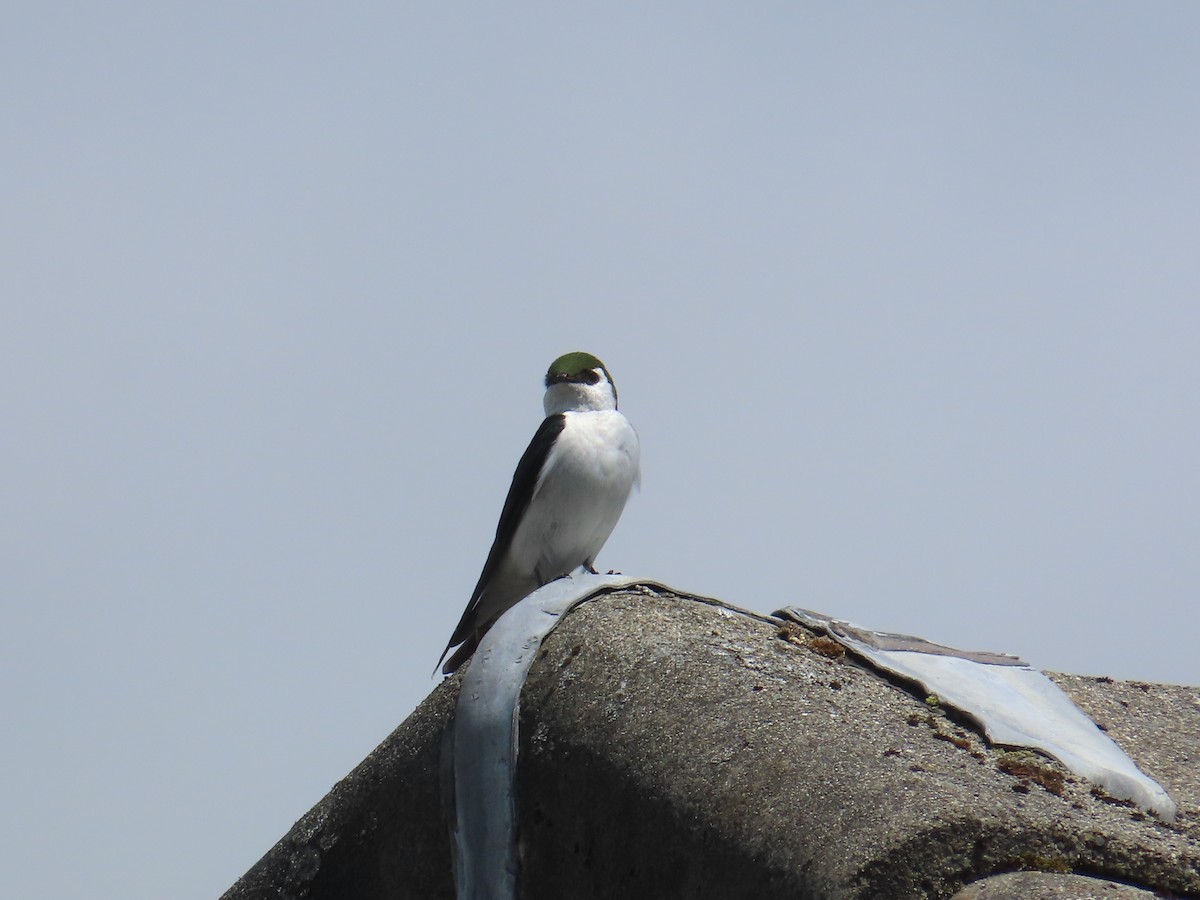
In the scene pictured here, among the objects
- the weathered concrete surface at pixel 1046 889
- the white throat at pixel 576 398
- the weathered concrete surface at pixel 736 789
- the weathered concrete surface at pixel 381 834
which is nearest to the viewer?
the weathered concrete surface at pixel 1046 889

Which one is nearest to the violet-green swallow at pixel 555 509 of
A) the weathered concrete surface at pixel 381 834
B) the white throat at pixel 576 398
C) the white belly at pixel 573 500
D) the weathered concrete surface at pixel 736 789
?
the white belly at pixel 573 500

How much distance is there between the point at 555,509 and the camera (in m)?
6.56

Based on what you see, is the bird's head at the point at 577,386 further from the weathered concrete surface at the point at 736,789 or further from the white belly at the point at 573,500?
the weathered concrete surface at the point at 736,789

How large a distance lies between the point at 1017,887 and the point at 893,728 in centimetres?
72

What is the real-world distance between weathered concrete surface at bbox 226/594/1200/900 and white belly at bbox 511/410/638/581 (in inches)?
99.9

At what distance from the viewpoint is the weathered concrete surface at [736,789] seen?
2.74 meters

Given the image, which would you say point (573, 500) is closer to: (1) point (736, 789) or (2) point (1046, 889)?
(1) point (736, 789)

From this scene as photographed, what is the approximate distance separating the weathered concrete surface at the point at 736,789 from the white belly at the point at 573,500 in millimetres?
2536

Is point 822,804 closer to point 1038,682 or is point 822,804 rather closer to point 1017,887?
point 1017,887

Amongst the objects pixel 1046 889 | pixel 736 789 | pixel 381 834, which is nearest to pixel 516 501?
pixel 381 834

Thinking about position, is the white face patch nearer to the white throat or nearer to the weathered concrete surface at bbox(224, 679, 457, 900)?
the white throat

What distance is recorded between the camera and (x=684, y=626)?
375cm

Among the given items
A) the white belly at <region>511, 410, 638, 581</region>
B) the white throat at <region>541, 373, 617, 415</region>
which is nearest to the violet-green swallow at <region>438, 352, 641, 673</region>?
the white belly at <region>511, 410, 638, 581</region>

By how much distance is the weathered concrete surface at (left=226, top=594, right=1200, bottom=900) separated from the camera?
2.74 m
